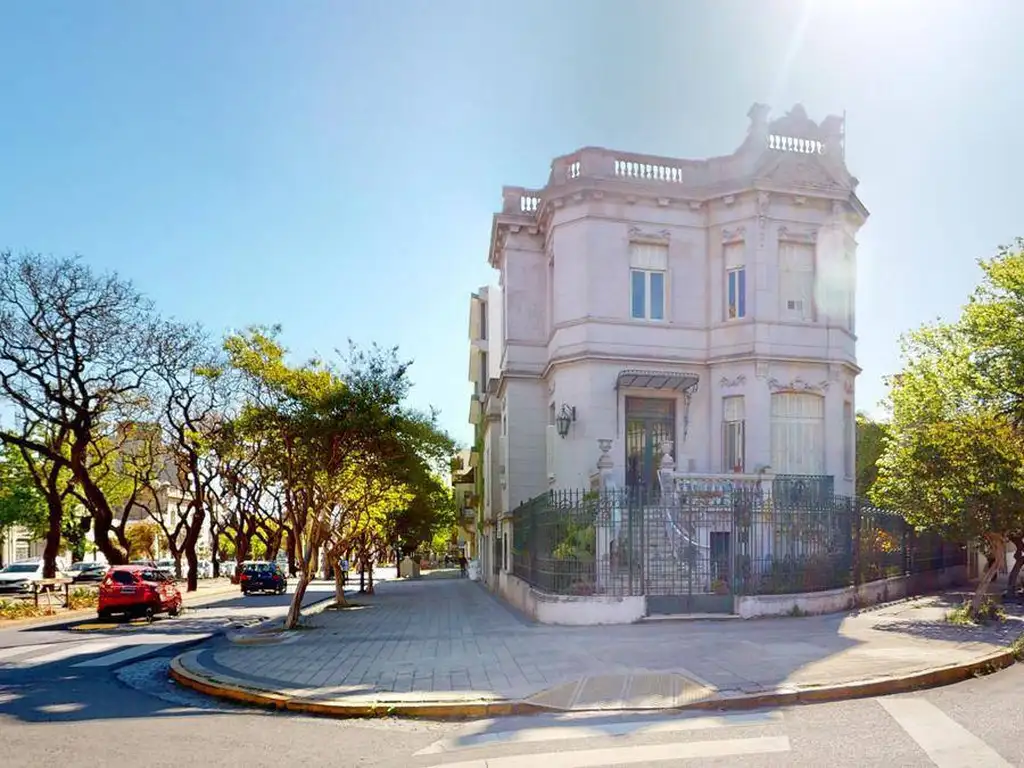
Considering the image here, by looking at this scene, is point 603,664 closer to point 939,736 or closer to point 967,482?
point 939,736

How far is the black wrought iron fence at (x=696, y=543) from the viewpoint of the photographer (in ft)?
56.8

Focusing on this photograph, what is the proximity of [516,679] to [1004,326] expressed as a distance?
21863 millimetres

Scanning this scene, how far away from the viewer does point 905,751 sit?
7.46 m

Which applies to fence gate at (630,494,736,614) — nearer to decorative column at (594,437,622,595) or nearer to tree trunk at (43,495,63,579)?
decorative column at (594,437,622,595)

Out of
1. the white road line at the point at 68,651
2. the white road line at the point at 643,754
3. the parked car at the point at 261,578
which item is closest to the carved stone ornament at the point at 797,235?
the white road line at the point at 643,754

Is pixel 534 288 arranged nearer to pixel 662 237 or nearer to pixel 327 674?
pixel 662 237

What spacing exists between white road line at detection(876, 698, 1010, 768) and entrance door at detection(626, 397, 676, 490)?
14813mm

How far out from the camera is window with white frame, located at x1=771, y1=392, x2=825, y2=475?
2394cm

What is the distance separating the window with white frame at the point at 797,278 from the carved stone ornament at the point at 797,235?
0.13 m

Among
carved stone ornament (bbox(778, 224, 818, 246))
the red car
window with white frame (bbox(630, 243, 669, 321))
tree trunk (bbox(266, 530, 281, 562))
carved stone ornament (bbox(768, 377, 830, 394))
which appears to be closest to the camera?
carved stone ornament (bbox(768, 377, 830, 394))

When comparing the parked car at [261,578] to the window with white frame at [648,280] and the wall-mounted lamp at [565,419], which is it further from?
the window with white frame at [648,280]

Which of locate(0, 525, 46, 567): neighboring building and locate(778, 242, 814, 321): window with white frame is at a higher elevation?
locate(778, 242, 814, 321): window with white frame

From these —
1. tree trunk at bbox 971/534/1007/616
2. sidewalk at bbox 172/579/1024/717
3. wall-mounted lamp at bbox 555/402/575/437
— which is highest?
wall-mounted lamp at bbox 555/402/575/437

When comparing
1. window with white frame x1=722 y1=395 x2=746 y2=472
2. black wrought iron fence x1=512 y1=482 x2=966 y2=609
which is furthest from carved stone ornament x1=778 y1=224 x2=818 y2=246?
black wrought iron fence x1=512 y1=482 x2=966 y2=609
